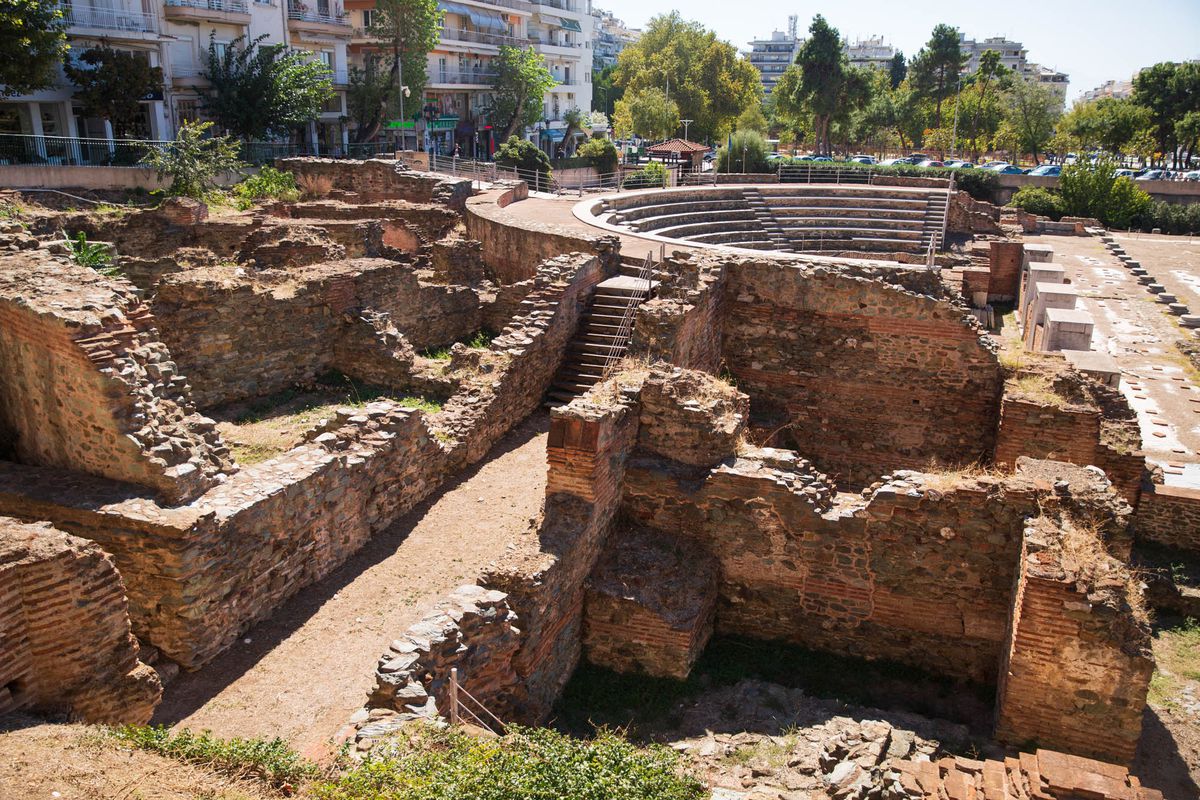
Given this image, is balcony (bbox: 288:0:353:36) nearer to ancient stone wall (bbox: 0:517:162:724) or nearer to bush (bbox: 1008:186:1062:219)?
bush (bbox: 1008:186:1062:219)

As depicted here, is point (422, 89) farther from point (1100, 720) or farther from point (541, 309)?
point (1100, 720)

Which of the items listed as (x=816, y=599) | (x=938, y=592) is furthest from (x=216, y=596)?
(x=938, y=592)

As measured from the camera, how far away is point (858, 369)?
1322 cm

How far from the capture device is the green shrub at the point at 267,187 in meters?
25.2

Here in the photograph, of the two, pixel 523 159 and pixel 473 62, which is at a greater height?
pixel 473 62

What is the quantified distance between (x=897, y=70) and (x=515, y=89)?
53.6 m

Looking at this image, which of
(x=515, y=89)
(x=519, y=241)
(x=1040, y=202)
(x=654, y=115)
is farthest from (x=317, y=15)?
(x=1040, y=202)

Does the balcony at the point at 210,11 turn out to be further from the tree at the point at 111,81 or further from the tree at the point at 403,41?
the tree at the point at 403,41

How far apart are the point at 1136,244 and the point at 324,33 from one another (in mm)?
34188

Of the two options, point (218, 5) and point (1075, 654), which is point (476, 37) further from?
point (1075, 654)

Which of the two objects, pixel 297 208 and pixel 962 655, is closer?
pixel 962 655

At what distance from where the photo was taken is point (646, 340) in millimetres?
11578

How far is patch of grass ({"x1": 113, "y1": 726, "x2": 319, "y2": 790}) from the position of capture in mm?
5105

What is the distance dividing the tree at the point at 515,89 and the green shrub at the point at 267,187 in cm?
2439
